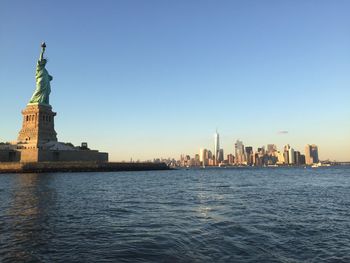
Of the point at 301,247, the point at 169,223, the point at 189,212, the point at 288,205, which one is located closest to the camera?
the point at 301,247

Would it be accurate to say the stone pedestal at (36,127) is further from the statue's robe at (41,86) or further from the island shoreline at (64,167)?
the island shoreline at (64,167)

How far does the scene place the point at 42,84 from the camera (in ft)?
405

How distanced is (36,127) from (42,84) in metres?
16.9

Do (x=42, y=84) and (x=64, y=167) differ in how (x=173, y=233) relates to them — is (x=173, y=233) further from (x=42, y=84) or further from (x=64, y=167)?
(x=42, y=84)

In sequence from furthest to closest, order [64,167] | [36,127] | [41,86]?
[41,86], [36,127], [64,167]

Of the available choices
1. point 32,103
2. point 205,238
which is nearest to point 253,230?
point 205,238

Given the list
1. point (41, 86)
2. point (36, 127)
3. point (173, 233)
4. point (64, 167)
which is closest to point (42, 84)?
point (41, 86)

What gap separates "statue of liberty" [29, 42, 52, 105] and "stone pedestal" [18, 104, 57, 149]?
11.1ft

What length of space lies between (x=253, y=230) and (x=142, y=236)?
20.5ft

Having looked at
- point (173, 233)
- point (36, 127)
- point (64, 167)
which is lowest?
point (173, 233)

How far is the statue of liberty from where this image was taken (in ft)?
400

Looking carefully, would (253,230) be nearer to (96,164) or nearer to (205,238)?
(205,238)

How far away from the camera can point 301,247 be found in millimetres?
16484

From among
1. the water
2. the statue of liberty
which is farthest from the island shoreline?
the water
